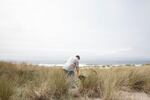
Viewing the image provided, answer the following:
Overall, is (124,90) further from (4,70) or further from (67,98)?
(4,70)

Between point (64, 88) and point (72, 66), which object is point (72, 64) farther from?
point (64, 88)

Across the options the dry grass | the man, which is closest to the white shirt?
the man

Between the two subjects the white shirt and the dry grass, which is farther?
the white shirt

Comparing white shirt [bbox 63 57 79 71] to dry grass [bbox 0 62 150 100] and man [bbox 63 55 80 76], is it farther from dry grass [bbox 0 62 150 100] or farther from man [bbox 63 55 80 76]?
dry grass [bbox 0 62 150 100]

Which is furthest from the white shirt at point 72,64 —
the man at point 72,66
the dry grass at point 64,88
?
the dry grass at point 64,88

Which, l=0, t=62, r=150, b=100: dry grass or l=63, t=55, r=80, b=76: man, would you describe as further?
l=63, t=55, r=80, b=76: man

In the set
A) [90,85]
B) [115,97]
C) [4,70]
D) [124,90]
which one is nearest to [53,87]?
[90,85]

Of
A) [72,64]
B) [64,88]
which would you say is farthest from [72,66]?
[64,88]

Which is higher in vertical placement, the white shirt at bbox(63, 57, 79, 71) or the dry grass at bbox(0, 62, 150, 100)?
the white shirt at bbox(63, 57, 79, 71)

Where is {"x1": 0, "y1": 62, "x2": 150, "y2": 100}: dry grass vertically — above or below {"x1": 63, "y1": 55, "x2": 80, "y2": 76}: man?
below

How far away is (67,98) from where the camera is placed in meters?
6.98

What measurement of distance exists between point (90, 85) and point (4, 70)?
650 cm

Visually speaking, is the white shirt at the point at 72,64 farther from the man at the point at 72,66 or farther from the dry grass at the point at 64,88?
the dry grass at the point at 64,88

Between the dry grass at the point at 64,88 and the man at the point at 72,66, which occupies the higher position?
the man at the point at 72,66
